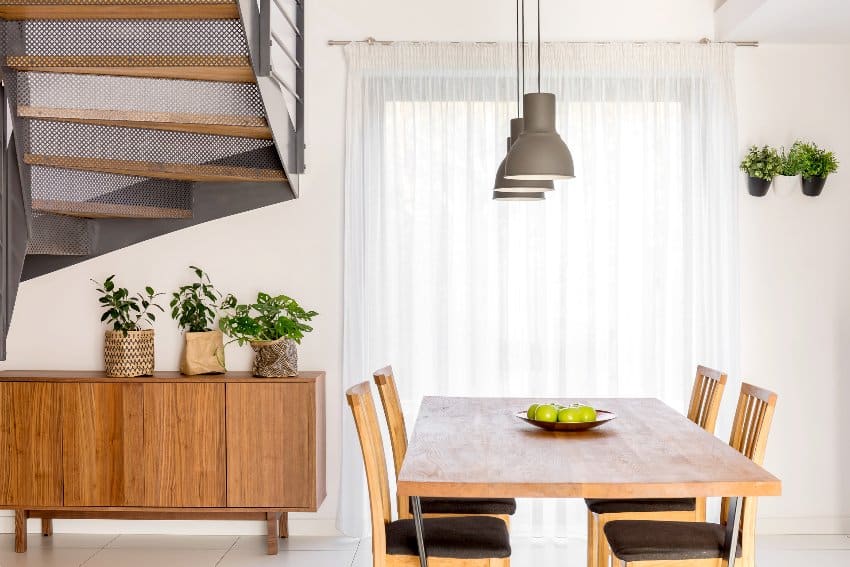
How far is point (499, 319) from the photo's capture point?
17.0 ft

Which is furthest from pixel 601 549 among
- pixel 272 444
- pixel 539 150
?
pixel 272 444

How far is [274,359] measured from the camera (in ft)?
16.1

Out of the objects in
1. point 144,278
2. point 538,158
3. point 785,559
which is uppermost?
point 538,158

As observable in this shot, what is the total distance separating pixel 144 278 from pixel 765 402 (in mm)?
3401

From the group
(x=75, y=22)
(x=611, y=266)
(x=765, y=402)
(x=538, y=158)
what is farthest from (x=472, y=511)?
(x=75, y=22)

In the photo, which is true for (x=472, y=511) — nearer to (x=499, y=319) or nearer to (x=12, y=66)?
(x=499, y=319)

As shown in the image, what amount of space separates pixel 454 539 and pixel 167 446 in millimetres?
2238

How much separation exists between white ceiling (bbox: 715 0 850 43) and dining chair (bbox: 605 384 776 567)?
2207 millimetres

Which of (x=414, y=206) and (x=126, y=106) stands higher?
(x=126, y=106)

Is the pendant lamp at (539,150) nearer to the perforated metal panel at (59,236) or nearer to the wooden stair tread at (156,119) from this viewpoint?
the wooden stair tread at (156,119)

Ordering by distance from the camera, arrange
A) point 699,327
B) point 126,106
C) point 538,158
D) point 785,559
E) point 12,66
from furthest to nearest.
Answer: point 699,327 → point 785,559 → point 126,106 → point 12,66 → point 538,158

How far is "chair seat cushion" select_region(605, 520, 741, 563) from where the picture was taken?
3012mm

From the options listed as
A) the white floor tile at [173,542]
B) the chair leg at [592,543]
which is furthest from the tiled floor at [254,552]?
the chair leg at [592,543]

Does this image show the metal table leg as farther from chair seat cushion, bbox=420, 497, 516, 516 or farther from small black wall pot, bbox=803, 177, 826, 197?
small black wall pot, bbox=803, 177, 826, 197
